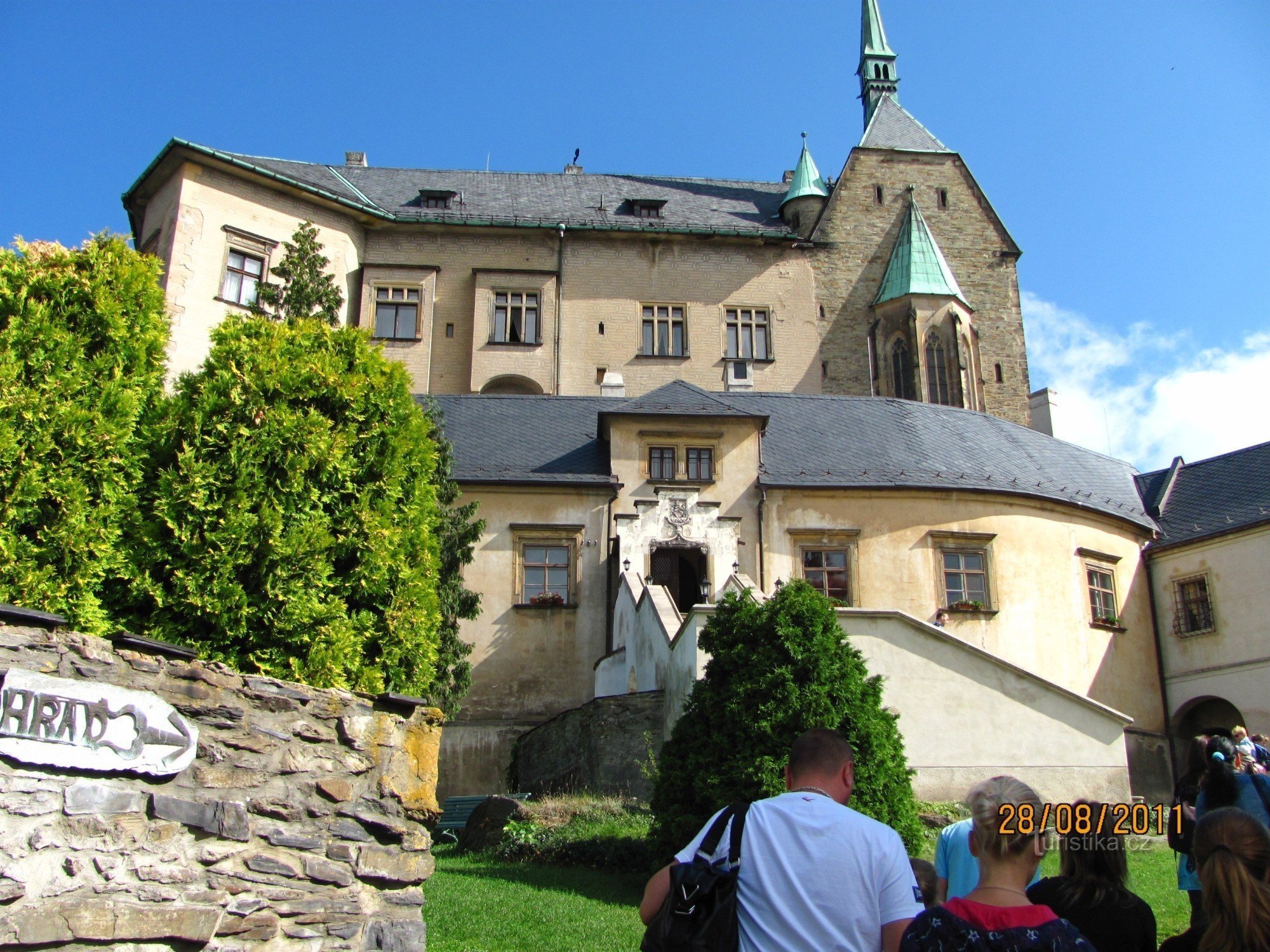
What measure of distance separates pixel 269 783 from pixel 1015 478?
21507 millimetres

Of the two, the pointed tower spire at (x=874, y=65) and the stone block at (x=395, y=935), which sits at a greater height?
the pointed tower spire at (x=874, y=65)

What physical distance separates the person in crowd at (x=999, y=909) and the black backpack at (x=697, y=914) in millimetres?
599

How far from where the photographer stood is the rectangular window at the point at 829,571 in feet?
80.5

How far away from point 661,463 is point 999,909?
21651 millimetres

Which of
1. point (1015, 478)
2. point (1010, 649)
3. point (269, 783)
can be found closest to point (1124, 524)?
point (1015, 478)

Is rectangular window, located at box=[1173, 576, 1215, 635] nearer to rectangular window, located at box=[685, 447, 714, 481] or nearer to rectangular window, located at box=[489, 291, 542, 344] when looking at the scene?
rectangular window, located at box=[685, 447, 714, 481]

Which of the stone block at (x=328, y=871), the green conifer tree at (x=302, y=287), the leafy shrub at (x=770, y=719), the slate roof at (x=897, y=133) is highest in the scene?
the slate roof at (x=897, y=133)

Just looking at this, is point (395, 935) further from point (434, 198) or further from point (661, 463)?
→ point (434, 198)

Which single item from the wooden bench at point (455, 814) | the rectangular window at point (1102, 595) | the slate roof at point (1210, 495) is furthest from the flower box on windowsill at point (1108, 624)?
the wooden bench at point (455, 814)

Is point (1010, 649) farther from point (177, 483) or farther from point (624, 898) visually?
point (177, 483)

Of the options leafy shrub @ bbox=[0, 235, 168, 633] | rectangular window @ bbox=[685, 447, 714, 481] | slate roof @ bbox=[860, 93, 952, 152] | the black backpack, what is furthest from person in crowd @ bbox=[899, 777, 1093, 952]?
slate roof @ bbox=[860, 93, 952, 152]

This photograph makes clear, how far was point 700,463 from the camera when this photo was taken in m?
25.5
